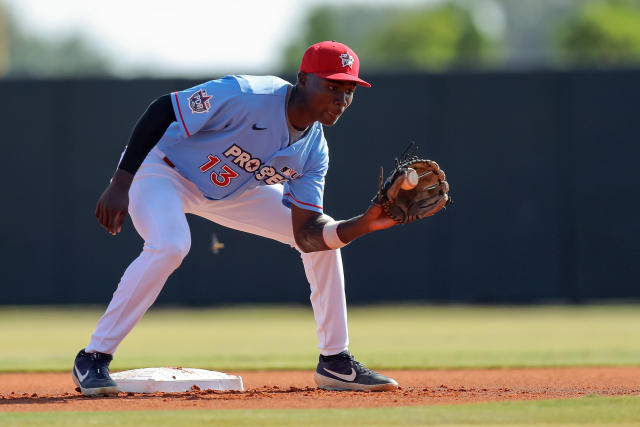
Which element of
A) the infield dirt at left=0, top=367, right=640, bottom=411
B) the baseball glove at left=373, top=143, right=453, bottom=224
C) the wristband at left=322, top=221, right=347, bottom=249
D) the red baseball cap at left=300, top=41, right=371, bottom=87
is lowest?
the infield dirt at left=0, top=367, right=640, bottom=411

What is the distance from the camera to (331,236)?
494 centimetres

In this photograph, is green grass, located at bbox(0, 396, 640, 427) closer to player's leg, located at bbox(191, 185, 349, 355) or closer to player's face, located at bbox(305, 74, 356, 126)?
player's leg, located at bbox(191, 185, 349, 355)

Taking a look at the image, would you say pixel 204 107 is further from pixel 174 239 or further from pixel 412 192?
pixel 412 192

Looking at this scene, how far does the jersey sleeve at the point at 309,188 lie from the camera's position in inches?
201

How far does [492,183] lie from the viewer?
12.1 m

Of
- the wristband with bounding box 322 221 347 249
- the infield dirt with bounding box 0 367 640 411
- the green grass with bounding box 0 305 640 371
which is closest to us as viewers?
the infield dirt with bounding box 0 367 640 411

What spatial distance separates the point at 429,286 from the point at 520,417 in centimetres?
804

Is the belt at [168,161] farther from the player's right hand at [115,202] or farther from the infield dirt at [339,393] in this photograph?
the infield dirt at [339,393]

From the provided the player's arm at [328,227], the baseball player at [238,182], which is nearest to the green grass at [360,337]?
the baseball player at [238,182]

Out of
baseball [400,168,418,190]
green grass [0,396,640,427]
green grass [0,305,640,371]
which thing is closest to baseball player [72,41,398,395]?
baseball [400,168,418,190]

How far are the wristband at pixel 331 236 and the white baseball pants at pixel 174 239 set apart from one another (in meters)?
0.17

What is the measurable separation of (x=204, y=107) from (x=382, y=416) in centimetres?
158

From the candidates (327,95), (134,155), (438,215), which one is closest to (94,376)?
(134,155)

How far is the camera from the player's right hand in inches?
187
